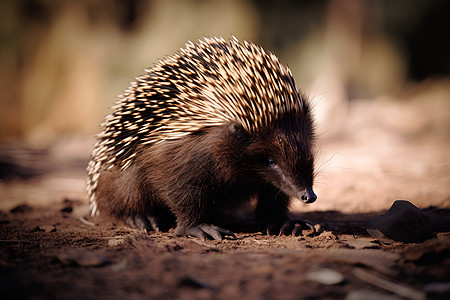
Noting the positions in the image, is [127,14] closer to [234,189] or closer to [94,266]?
[234,189]

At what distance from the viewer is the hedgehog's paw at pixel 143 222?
14.0 feet

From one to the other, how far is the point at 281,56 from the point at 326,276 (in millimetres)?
12450

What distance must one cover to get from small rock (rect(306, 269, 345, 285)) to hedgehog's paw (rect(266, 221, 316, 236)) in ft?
4.78

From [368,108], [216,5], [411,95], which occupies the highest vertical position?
A: [216,5]

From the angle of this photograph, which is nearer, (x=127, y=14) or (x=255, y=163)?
(x=255, y=163)

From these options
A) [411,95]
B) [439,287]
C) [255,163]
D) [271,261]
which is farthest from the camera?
[411,95]

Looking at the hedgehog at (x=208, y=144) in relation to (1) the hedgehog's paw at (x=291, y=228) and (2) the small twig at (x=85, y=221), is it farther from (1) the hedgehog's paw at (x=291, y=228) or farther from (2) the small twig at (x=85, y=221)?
(2) the small twig at (x=85, y=221)

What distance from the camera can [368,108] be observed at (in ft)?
41.0

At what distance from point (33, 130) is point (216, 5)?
20.4 feet

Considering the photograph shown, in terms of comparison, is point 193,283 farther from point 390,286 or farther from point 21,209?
point 21,209

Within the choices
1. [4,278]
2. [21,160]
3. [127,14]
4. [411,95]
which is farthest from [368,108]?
[4,278]

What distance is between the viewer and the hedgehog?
3551mm

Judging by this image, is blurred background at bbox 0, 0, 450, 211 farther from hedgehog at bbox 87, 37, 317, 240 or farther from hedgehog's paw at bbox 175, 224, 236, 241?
hedgehog's paw at bbox 175, 224, 236, 241

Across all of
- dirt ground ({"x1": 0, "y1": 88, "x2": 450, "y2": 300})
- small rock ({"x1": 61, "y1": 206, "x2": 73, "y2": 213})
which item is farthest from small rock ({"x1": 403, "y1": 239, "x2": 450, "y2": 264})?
small rock ({"x1": 61, "y1": 206, "x2": 73, "y2": 213})
